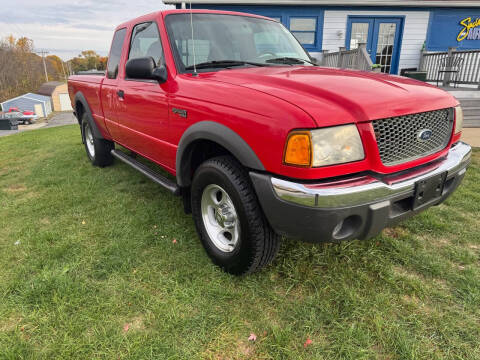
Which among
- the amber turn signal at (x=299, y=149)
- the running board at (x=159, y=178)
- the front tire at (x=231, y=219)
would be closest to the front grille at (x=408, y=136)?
the amber turn signal at (x=299, y=149)

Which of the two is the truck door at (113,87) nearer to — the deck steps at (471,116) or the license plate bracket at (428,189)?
the license plate bracket at (428,189)

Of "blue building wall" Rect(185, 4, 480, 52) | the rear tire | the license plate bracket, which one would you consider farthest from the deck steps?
the rear tire

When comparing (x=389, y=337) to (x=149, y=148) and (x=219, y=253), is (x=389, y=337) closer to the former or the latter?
(x=219, y=253)

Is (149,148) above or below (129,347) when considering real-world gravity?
above

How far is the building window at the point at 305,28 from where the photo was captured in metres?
11.5

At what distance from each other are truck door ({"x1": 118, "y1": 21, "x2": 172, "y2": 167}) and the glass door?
10307 millimetres

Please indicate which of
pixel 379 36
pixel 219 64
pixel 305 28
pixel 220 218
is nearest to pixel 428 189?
pixel 220 218

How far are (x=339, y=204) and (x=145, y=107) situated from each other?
84.4 inches

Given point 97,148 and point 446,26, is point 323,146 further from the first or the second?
point 446,26

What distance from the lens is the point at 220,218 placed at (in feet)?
8.04

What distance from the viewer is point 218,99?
2170 millimetres

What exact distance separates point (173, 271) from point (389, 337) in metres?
1.55

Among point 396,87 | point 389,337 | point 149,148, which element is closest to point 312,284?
point 389,337

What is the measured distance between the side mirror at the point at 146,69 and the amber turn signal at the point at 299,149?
145 centimetres
